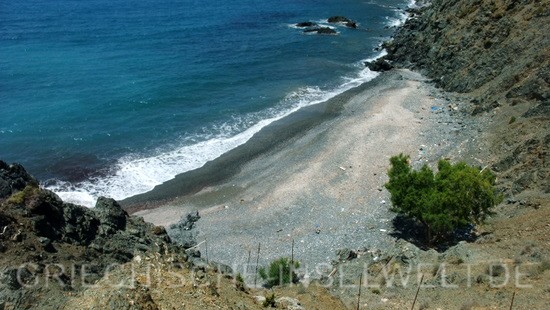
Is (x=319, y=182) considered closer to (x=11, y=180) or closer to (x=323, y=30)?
(x=11, y=180)

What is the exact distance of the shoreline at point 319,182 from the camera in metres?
25.8

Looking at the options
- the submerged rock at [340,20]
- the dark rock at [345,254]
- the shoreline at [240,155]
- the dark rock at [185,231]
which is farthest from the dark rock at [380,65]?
the dark rock at [345,254]

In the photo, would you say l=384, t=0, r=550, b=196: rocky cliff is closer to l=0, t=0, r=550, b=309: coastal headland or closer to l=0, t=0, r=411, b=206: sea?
l=0, t=0, r=550, b=309: coastal headland

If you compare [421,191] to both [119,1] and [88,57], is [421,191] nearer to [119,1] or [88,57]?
[88,57]

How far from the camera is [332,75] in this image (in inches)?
2151

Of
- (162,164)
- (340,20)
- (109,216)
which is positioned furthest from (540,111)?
(340,20)

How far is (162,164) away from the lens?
1423 inches

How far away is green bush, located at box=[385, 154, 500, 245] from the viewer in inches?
858

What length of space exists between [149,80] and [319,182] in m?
28.0

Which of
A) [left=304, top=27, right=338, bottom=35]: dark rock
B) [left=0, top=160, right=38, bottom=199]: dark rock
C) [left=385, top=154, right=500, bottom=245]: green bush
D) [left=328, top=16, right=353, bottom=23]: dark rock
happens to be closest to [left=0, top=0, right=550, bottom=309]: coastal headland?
[left=0, top=160, right=38, bottom=199]: dark rock

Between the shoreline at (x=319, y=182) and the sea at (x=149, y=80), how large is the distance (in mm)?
3872

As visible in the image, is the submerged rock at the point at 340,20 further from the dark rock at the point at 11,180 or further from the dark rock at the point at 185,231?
the dark rock at the point at 11,180

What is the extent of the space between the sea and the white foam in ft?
0.32

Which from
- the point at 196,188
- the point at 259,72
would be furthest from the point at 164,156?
the point at 259,72
